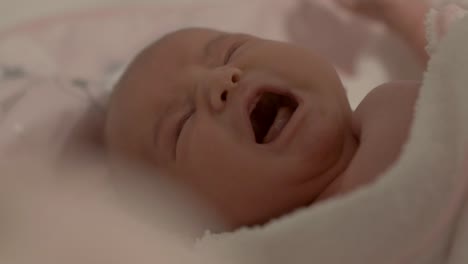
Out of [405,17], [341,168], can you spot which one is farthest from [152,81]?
[405,17]

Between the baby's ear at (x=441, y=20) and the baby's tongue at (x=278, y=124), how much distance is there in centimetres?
15

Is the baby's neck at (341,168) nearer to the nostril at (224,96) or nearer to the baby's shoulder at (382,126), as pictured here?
the baby's shoulder at (382,126)

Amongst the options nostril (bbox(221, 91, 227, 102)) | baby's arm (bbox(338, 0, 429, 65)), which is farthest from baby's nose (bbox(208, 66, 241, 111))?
baby's arm (bbox(338, 0, 429, 65))

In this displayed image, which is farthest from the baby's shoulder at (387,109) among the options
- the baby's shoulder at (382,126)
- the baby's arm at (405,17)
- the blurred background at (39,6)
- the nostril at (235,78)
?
the blurred background at (39,6)

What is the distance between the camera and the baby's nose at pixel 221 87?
31.4 inches

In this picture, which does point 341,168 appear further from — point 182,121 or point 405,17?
point 405,17

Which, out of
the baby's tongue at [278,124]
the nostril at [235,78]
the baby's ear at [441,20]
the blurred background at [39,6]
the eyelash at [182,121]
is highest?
the baby's ear at [441,20]

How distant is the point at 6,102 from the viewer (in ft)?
3.16

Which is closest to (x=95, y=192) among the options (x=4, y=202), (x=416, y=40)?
(x=4, y=202)

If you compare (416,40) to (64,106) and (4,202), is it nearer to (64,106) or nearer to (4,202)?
(64,106)

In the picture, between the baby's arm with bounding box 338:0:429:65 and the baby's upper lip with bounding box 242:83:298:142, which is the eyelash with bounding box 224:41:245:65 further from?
the baby's arm with bounding box 338:0:429:65

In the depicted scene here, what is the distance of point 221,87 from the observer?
800 millimetres

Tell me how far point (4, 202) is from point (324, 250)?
0.26 meters

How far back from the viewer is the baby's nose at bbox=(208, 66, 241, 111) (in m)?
0.80
